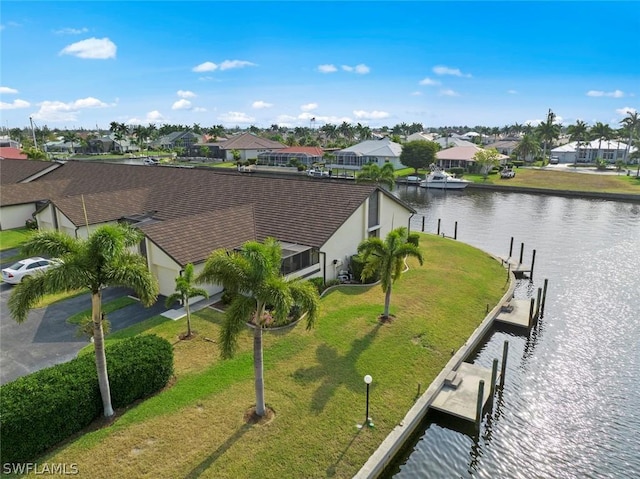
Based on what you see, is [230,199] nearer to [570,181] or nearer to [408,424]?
[408,424]

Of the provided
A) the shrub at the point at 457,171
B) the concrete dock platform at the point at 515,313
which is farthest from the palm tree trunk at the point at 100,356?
the shrub at the point at 457,171

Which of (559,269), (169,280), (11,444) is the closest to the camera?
(11,444)

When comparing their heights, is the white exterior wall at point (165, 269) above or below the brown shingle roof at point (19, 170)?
below

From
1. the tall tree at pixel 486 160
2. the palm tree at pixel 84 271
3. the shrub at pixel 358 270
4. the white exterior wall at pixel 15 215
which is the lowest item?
the shrub at pixel 358 270

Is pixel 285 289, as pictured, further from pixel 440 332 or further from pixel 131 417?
pixel 440 332

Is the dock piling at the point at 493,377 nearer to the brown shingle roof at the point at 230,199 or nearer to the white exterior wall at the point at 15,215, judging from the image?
the brown shingle roof at the point at 230,199

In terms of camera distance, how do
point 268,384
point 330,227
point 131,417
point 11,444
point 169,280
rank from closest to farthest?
point 11,444 < point 131,417 < point 268,384 < point 169,280 < point 330,227

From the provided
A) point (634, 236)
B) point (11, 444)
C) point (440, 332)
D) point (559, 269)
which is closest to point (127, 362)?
point (11, 444)

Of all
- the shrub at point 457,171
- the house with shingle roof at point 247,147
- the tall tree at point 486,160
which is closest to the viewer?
the tall tree at point 486,160
